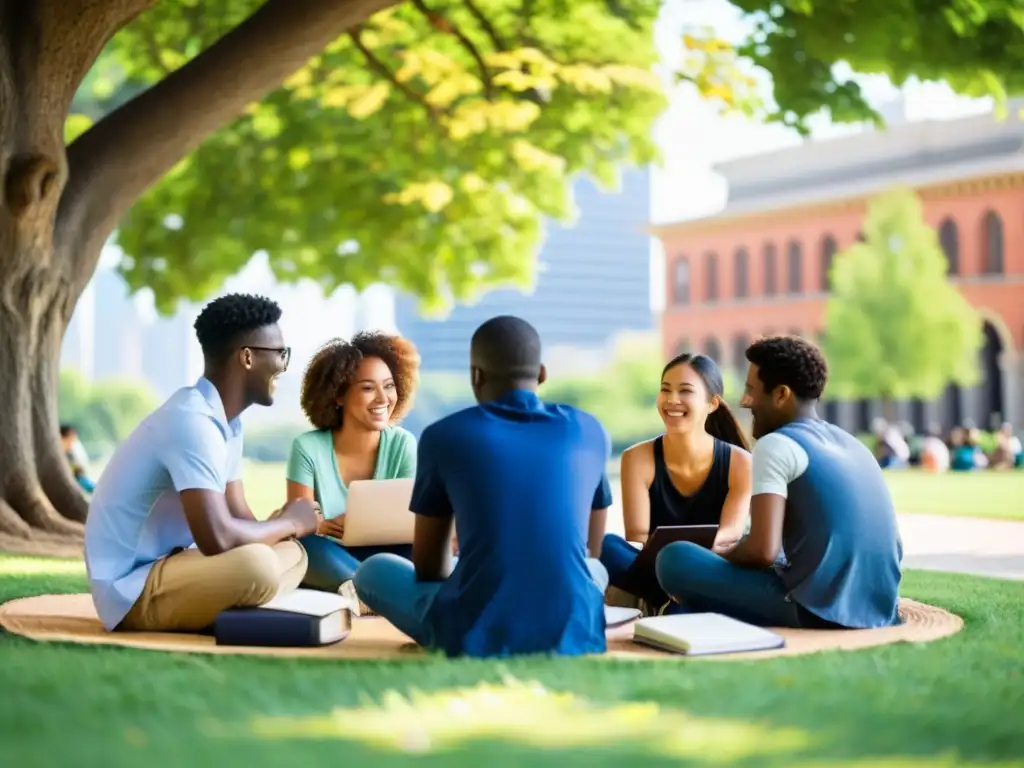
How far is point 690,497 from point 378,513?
1440 millimetres

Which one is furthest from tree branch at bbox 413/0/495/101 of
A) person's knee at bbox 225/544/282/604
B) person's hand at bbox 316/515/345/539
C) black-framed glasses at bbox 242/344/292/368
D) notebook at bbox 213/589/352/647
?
notebook at bbox 213/589/352/647

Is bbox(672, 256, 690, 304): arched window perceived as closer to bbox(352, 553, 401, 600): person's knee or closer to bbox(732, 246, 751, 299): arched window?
bbox(732, 246, 751, 299): arched window

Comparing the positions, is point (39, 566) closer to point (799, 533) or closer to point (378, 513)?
point (378, 513)

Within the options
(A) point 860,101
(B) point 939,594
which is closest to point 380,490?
(B) point 939,594

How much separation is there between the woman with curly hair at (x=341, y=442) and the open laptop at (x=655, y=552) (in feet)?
3.52

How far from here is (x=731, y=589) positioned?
588 centimetres

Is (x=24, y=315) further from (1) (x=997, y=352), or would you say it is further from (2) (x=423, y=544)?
(1) (x=997, y=352)

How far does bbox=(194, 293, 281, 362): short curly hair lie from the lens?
18.4 feet

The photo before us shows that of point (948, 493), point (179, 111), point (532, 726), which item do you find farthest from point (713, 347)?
point (532, 726)

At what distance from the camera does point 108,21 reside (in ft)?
31.8

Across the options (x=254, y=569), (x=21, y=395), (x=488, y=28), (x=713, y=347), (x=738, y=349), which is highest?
(x=488, y=28)

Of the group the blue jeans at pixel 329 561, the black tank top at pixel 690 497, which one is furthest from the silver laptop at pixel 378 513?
the black tank top at pixel 690 497

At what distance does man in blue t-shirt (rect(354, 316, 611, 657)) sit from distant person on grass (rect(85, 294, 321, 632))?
0.86m

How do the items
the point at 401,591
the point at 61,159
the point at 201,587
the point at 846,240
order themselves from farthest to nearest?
1. the point at 846,240
2. the point at 61,159
3. the point at 201,587
4. the point at 401,591
